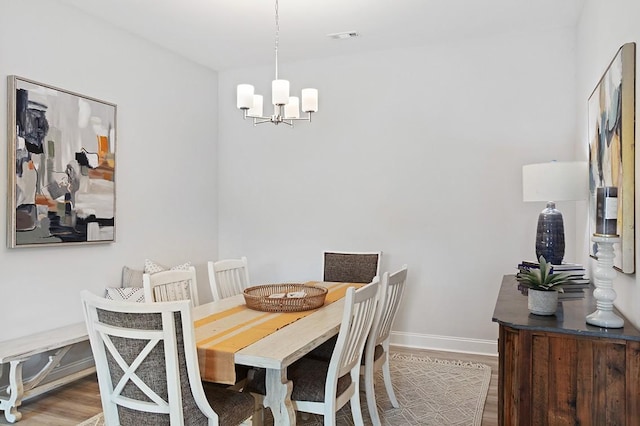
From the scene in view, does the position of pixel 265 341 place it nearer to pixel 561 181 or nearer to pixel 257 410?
pixel 257 410

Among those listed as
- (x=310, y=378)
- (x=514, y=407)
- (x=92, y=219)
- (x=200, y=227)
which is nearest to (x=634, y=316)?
(x=514, y=407)

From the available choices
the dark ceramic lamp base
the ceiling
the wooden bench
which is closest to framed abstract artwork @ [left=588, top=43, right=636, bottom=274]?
the dark ceramic lamp base

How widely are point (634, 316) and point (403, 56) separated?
10.5 ft

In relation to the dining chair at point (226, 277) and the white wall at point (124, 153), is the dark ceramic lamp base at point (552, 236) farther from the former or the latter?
the white wall at point (124, 153)

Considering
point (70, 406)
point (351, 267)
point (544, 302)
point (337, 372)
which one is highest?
point (544, 302)

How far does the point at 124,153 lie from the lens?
403 centimetres

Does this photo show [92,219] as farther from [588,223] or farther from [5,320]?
[588,223]

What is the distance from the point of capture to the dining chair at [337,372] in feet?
7.06

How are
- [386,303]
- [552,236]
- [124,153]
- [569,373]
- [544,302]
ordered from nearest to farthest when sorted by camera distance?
1. [569,373]
2. [544,302]
3. [386,303]
4. [552,236]
5. [124,153]

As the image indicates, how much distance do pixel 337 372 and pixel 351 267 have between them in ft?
6.21

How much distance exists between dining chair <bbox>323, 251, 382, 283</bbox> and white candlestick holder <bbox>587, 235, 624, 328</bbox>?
2244 mm

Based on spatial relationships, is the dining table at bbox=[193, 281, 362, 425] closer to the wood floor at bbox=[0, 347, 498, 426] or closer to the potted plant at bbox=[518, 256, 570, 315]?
the potted plant at bbox=[518, 256, 570, 315]

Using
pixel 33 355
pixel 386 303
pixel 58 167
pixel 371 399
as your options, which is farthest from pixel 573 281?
pixel 58 167

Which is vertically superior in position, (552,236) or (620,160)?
(620,160)
